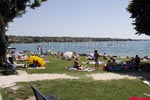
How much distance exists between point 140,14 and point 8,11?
11.7m

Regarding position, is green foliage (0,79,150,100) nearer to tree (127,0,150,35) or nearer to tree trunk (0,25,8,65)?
tree trunk (0,25,8,65)

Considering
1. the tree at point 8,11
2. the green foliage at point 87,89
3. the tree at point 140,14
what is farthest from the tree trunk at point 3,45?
the tree at point 140,14

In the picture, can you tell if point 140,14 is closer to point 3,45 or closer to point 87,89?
point 3,45

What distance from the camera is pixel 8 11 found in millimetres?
30672

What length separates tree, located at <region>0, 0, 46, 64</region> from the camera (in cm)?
3027

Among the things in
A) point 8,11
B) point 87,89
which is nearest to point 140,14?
point 8,11

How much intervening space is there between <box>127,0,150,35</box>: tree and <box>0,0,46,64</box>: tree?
27.8ft

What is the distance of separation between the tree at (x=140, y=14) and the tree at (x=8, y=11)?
333 inches

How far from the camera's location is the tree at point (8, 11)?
99.3ft

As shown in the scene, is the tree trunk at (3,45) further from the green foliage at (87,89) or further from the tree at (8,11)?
the green foliage at (87,89)

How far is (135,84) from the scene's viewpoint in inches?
875

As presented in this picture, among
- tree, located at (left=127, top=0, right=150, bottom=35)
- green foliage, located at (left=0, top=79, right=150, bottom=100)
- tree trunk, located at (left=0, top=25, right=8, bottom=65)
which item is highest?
tree, located at (left=127, top=0, right=150, bottom=35)

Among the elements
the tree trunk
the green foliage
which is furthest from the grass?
the tree trunk

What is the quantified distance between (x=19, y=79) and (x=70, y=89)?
5.04 m
